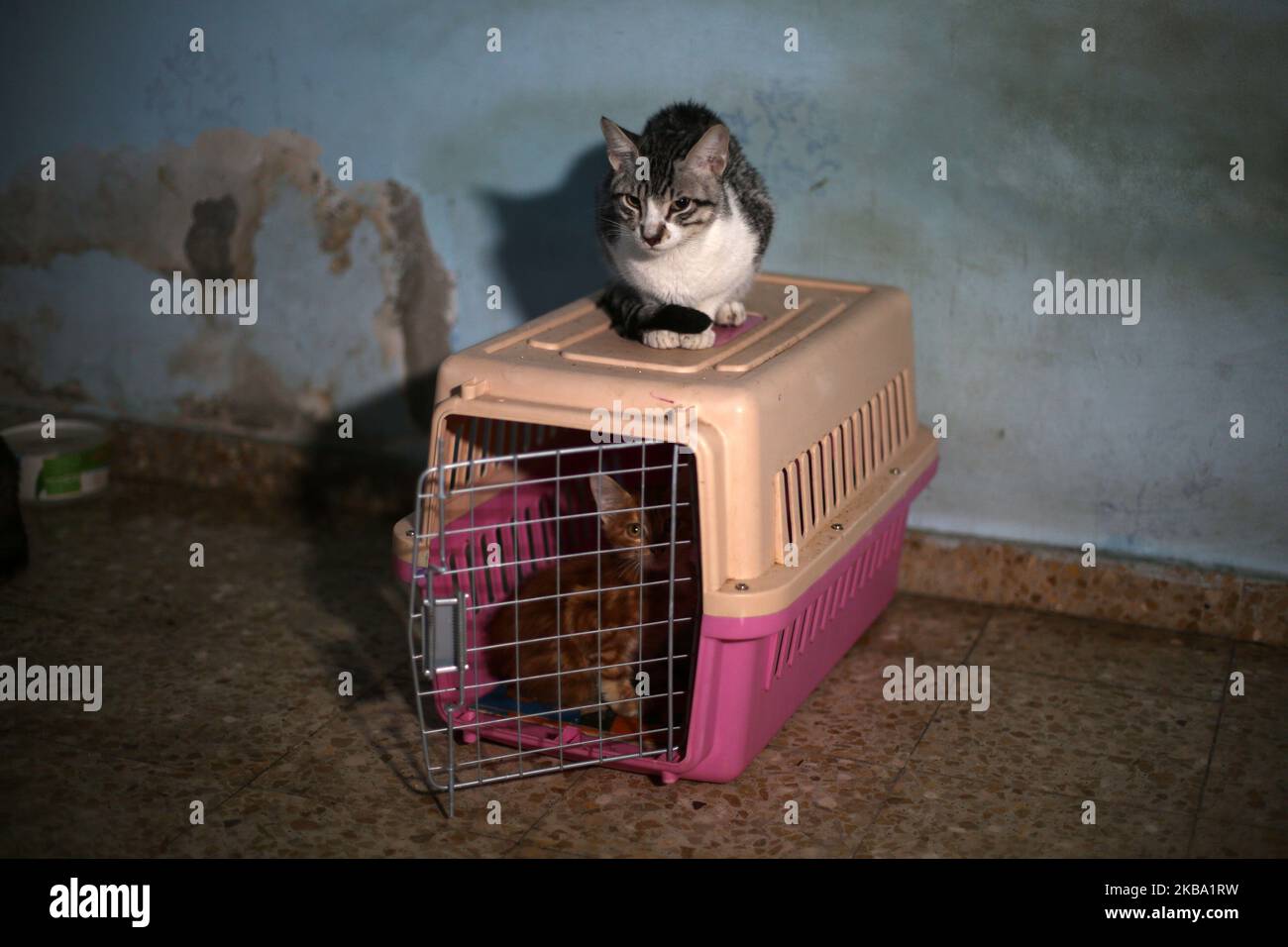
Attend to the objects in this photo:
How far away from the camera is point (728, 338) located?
2129 millimetres

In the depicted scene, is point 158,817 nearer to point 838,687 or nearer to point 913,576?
point 838,687

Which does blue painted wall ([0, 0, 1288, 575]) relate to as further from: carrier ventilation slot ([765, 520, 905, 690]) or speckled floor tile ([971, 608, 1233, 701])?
carrier ventilation slot ([765, 520, 905, 690])

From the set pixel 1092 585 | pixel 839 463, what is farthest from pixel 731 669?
pixel 1092 585

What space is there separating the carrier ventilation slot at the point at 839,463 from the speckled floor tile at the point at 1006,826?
41 cm

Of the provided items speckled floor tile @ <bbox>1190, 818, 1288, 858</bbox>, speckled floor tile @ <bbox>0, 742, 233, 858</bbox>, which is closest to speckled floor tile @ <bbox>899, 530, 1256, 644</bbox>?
speckled floor tile @ <bbox>1190, 818, 1288, 858</bbox>

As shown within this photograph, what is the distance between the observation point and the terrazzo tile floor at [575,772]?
1.85 m

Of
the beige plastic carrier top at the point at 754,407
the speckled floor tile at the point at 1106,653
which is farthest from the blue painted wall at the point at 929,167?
the beige plastic carrier top at the point at 754,407

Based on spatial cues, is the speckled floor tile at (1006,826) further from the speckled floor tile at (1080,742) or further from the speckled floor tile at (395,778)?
the speckled floor tile at (395,778)

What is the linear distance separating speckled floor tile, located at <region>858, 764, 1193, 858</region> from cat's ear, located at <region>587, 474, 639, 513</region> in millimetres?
591

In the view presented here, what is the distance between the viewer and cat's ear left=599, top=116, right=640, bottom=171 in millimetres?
2092

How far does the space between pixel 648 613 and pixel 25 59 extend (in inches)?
81.6

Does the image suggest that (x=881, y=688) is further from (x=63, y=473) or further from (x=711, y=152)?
(x=63, y=473)

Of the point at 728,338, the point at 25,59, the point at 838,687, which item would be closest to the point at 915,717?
the point at 838,687

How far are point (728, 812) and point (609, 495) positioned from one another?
0.50 metres
